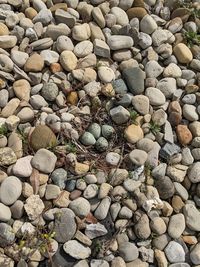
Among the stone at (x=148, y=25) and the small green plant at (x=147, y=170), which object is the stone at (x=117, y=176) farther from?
the stone at (x=148, y=25)

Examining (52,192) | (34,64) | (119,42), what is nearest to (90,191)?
(52,192)

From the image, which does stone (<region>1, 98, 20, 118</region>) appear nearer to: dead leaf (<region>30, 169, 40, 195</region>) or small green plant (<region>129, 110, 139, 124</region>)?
dead leaf (<region>30, 169, 40, 195</region>)

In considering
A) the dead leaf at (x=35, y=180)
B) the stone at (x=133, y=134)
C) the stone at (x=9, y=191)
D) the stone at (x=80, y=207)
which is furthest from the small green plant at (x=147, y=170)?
the stone at (x=9, y=191)

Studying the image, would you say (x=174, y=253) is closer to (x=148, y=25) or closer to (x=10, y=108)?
(x=10, y=108)

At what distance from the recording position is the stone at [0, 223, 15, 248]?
2.46 meters

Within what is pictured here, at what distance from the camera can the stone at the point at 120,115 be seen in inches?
113

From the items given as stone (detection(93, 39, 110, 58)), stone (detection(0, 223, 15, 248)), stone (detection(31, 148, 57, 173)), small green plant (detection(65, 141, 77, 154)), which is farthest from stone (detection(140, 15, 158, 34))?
stone (detection(0, 223, 15, 248))

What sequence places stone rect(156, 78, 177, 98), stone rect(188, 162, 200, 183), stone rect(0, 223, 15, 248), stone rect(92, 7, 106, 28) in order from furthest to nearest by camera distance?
stone rect(92, 7, 106, 28), stone rect(156, 78, 177, 98), stone rect(188, 162, 200, 183), stone rect(0, 223, 15, 248)

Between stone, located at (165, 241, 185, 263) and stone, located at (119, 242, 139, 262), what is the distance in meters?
0.19

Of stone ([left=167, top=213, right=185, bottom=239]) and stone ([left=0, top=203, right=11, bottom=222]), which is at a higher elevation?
stone ([left=167, top=213, right=185, bottom=239])

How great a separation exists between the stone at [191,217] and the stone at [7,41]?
4.83ft

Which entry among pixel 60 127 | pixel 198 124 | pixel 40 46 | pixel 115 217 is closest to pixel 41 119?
pixel 60 127

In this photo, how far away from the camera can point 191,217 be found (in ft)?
9.03

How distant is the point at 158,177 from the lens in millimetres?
2795
